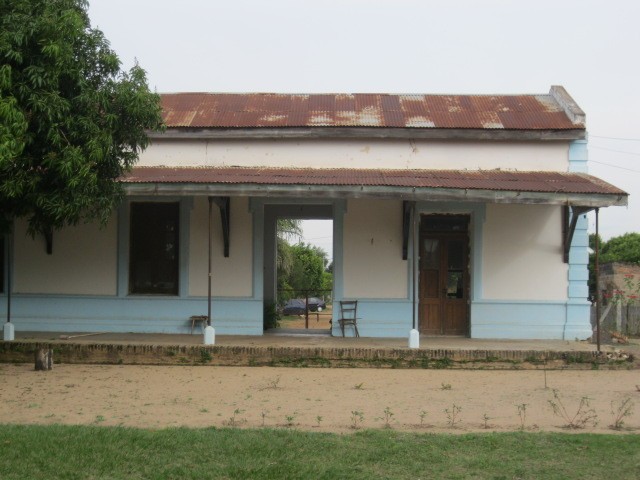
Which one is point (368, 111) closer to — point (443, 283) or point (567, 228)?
point (443, 283)

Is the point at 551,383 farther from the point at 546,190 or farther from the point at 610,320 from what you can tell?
the point at 610,320

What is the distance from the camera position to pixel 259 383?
959cm

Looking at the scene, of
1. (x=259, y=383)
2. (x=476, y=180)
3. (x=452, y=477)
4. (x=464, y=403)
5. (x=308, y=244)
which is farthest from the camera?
(x=308, y=244)

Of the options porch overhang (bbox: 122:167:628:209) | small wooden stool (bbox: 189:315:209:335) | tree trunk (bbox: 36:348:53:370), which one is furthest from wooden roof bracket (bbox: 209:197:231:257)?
tree trunk (bbox: 36:348:53:370)

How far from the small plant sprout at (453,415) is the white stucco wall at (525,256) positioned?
5.40 meters

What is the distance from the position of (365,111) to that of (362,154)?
53.5 inches

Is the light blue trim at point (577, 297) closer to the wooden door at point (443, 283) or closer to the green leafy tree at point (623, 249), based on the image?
the wooden door at point (443, 283)

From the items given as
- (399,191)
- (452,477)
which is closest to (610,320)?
(399,191)

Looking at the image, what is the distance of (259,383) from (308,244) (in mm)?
23686

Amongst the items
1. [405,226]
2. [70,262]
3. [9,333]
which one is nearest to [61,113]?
[9,333]

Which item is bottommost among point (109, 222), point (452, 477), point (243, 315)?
point (452, 477)

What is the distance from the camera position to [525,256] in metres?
13.0

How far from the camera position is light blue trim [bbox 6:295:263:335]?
42.9 feet

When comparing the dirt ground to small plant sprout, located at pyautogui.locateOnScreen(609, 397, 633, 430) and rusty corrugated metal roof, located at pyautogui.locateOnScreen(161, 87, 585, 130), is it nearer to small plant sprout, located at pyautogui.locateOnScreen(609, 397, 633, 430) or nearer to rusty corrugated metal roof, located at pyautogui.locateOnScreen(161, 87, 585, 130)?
small plant sprout, located at pyautogui.locateOnScreen(609, 397, 633, 430)
